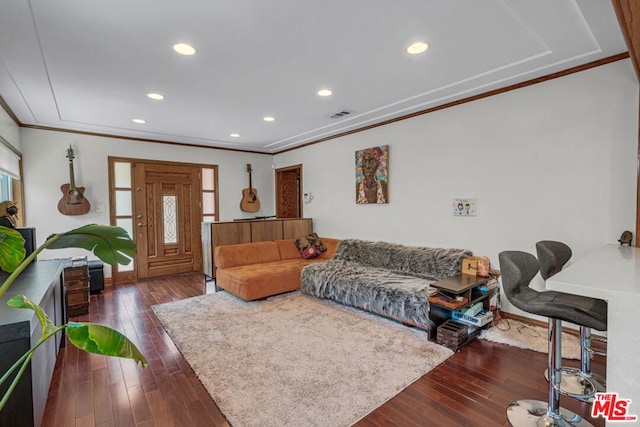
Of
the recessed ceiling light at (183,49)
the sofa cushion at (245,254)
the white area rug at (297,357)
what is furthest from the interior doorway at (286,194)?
the recessed ceiling light at (183,49)

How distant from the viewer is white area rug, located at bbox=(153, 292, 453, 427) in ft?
6.47

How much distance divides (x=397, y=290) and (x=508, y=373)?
1.17m

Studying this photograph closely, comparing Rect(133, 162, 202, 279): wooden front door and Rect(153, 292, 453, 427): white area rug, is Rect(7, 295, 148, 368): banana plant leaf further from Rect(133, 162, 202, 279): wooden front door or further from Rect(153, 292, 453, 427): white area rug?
Rect(133, 162, 202, 279): wooden front door

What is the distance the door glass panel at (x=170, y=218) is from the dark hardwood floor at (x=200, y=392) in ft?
9.73

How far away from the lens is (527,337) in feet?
9.38

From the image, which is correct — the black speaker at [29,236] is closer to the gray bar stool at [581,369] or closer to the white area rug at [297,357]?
the white area rug at [297,357]

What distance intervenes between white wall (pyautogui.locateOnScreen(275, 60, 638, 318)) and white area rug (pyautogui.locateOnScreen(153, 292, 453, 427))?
1.42 metres

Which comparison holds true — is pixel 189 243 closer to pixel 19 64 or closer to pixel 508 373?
pixel 19 64

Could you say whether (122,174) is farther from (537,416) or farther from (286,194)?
(537,416)

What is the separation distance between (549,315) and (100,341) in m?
2.00

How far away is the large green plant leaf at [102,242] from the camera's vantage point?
1.32m

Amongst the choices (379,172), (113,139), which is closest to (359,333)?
(379,172)

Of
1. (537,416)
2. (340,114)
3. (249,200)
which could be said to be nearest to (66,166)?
(249,200)

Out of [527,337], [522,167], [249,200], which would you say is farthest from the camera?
[249,200]
